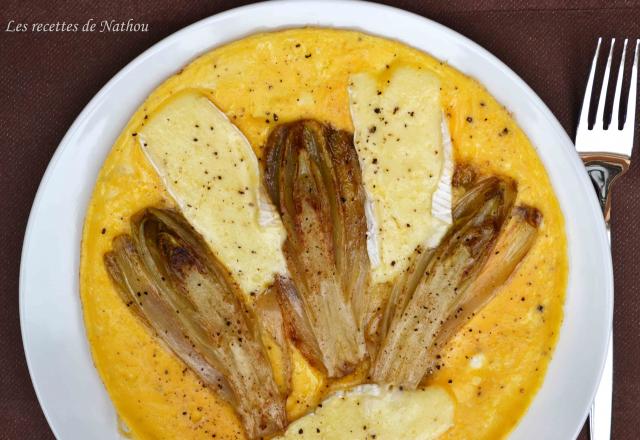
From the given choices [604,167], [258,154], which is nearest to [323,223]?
[258,154]

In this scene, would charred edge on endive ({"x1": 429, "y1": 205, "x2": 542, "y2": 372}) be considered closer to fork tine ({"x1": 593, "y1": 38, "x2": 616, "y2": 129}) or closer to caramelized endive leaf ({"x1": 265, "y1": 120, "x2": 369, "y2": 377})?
caramelized endive leaf ({"x1": 265, "y1": 120, "x2": 369, "y2": 377})

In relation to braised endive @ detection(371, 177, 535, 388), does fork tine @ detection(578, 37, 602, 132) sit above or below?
above

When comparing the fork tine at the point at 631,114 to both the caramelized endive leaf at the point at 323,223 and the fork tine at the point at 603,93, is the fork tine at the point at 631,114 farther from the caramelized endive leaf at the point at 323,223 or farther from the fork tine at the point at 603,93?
the caramelized endive leaf at the point at 323,223

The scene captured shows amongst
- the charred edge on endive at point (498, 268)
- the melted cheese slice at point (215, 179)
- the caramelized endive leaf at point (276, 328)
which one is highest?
the melted cheese slice at point (215, 179)

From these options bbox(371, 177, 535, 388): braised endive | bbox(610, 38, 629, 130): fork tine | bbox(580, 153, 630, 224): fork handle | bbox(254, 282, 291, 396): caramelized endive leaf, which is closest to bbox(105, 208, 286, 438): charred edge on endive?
bbox(254, 282, 291, 396): caramelized endive leaf

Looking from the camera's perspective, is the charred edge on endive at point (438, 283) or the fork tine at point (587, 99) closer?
the charred edge on endive at point (438, 283)

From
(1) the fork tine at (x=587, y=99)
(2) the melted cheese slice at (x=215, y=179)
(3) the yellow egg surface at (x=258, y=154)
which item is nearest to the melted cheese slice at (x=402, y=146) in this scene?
(3) the yellow egg surface at (x=258, y=154)

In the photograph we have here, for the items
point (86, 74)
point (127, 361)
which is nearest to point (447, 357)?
point (127, 361)
